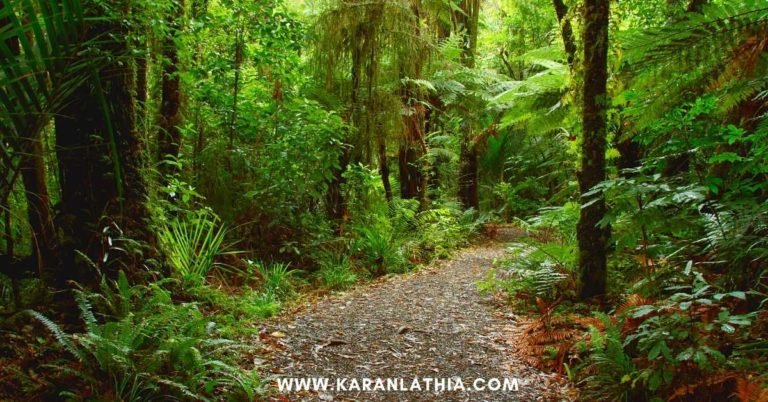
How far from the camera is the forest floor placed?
3344 mm

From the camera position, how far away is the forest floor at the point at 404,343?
334 centimetres

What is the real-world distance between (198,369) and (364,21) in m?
5.67

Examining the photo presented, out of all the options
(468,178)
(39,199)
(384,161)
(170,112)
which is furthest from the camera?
(468,178)

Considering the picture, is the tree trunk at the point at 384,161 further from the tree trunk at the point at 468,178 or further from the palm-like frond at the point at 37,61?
the palm-like frond at the point at 37,61

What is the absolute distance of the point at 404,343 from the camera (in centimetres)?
414

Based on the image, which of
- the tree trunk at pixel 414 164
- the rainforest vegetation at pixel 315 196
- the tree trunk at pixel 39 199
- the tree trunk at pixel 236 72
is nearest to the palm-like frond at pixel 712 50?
the rainforest vegetation at pixel 315 196

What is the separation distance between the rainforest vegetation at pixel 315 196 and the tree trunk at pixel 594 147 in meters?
0.02

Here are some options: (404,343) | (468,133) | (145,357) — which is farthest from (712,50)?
(468,133)

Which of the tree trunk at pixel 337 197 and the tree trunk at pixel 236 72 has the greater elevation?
the tree trunk at pixel 236 72

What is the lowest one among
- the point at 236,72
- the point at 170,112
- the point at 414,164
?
the point at 414,164

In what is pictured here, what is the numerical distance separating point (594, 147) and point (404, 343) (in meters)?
A: 2.35

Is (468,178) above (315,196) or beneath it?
beneath

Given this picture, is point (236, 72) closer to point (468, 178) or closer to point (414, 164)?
point (414, 164)

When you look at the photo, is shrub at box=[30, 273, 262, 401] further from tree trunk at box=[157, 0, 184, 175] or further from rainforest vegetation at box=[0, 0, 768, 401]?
tree trunk at box=[157, 0, 184, 175]
